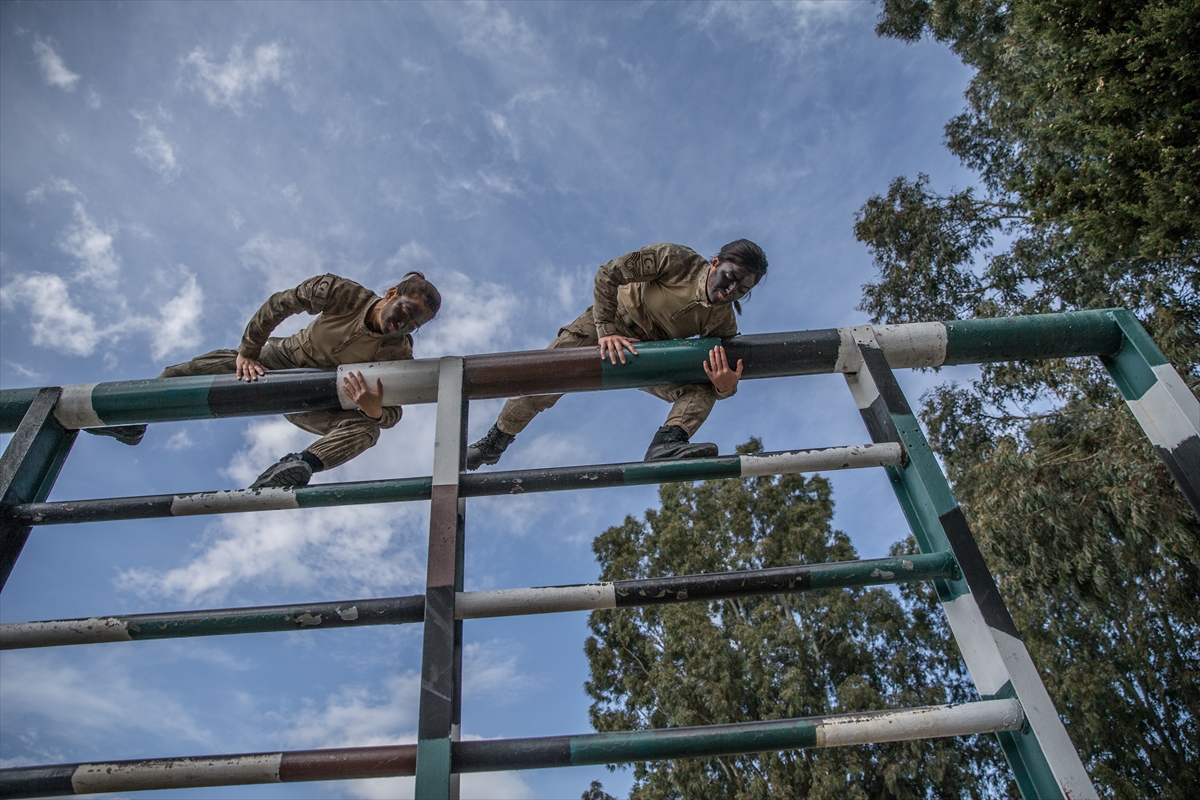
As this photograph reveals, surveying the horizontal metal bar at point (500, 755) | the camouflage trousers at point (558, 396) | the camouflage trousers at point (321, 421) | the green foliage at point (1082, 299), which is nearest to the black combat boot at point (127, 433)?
the camouflage trousers at point (321, 421)

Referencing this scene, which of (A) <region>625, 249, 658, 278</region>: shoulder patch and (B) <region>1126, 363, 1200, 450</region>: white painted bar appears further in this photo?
(A) <region>625, 249, 658, 278</region>: shoulder patch

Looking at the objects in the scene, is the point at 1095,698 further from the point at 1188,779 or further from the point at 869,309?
the point at 869,309

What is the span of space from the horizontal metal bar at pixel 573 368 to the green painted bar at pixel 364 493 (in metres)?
0.37

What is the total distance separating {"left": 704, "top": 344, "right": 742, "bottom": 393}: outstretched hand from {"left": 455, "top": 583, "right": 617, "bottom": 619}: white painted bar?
2.41 feet

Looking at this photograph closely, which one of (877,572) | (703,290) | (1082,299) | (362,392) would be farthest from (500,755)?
(1082,299)

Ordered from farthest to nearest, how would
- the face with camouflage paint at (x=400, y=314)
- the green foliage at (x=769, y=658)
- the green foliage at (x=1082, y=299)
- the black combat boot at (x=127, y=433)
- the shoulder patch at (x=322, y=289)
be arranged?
the green foliage at (x=769, y=658), the green foliage at (x=1082, y=299), the shoulder patch at (x=322, y=289), the face with camouflage paint at (x=400, y=314), the black combat boot at (x=127, y=433)

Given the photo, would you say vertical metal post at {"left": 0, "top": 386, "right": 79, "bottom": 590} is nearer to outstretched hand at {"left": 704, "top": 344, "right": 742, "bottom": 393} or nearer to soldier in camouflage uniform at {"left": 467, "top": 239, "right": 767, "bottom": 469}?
soldier in camouflage uniform at {"left": 467, "top": 239, "right": 767, "bottom": 469}

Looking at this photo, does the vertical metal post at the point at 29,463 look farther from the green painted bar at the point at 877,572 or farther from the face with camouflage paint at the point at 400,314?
the green painted bar at the point at 877,572

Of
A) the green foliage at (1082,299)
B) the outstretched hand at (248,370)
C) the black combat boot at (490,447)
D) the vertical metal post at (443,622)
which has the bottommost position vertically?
the vertical metal post at (443,622)

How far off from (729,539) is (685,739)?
11022 millimetres

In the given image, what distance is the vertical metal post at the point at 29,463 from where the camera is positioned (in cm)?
155

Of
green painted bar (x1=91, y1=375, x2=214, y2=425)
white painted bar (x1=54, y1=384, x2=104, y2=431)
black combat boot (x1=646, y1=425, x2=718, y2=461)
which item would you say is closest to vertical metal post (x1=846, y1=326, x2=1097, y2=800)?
black combat boot (x1=646, y1=425, x2=718, y2=461)

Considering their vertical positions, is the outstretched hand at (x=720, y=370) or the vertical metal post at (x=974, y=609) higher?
the outstretched hand at (x=720, y=370)

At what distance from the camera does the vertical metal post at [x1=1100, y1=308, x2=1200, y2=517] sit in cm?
159
